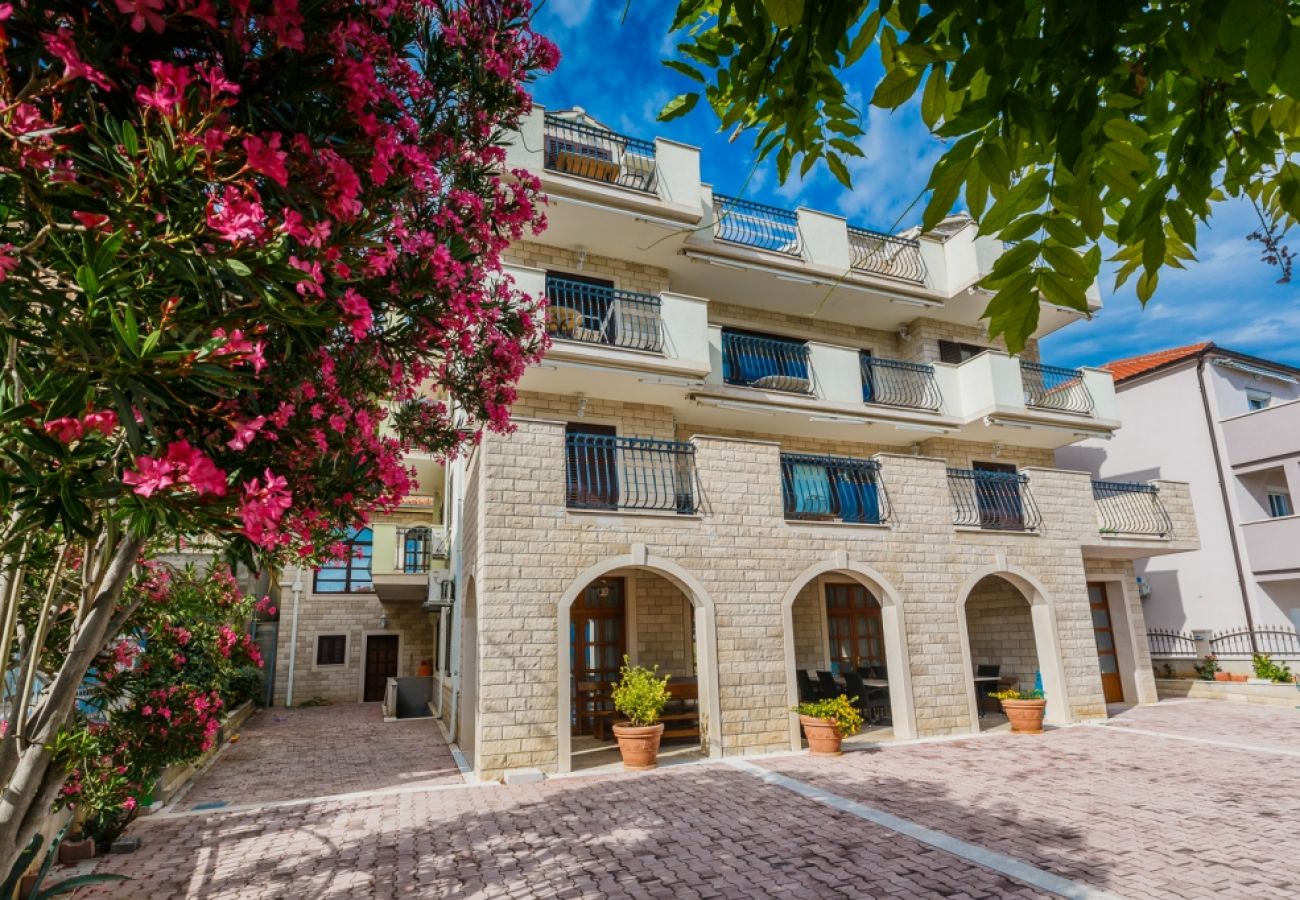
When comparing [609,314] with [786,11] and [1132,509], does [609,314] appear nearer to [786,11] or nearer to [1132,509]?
[786,11]

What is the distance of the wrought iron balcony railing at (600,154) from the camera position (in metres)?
11.8

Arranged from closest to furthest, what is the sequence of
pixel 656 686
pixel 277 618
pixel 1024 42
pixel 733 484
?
1. pixel 1024 42
2. pixel 656 686
3. pixel 733 484
4. pixel 277 618

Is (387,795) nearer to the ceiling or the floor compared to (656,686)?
nearer to the floor

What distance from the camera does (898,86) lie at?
6.04 feet

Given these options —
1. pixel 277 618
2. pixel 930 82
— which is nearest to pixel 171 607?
pixel 930 82

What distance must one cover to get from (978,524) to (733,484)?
4.98 meters

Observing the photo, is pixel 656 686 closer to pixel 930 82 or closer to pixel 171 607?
pixel 171 607

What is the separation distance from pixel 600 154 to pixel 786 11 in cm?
1163

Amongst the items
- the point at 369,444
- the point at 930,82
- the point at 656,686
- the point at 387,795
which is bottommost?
the point at 387,795

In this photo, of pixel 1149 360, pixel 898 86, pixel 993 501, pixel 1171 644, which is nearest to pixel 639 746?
pixel 993 501

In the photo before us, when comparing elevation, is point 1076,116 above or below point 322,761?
above

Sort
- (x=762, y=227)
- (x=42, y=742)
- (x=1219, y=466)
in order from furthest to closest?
(x=1219, y=466) → (x=762, y=227) → (x=42, y=742)

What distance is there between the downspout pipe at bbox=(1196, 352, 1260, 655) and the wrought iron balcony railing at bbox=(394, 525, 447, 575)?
1900 centimetres

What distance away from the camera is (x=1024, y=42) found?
56.8 inches
